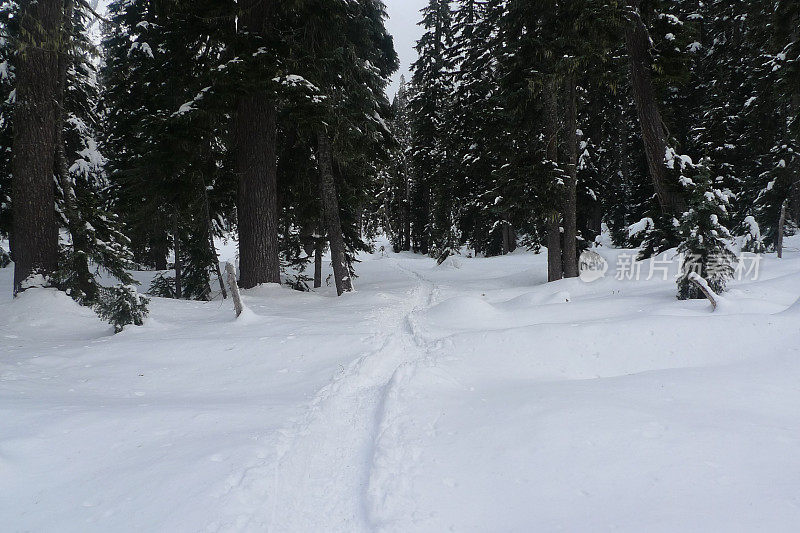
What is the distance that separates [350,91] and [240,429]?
9482 millimetres

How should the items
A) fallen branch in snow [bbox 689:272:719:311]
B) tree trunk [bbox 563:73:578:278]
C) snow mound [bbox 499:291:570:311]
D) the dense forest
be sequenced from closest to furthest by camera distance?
fallen branch in snow [bbox 689:272:719:311], the dense forest, snow mound [bbox 499:291:570:311], tree trunk [bbox 563:73:578:278]

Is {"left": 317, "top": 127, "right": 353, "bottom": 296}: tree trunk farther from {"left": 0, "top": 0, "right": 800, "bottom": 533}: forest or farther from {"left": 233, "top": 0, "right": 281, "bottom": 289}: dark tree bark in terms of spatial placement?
{"left": 233, "top": 0, "right": 281, "bottom": 289}: dark tree bark

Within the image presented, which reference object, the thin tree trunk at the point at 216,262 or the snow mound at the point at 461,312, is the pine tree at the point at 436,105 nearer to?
the thin tree trunk at the point at 216,262

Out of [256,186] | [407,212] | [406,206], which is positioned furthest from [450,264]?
→ [407,212]

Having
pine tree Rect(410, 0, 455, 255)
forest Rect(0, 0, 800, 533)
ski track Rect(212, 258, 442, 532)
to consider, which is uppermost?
pine tree Rect(410, 0, 455, 255)

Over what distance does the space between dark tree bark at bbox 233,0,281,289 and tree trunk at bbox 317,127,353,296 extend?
160 centimetres

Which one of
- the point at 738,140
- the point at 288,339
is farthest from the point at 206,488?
the point at 738,140

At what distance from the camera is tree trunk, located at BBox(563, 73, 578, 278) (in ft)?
40.3

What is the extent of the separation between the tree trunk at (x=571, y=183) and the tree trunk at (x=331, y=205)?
6.92 meters

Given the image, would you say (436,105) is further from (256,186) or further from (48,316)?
(48,316)

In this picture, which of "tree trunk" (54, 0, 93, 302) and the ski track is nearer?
the ski track

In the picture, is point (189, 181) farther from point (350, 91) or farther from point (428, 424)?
point (428, 424)

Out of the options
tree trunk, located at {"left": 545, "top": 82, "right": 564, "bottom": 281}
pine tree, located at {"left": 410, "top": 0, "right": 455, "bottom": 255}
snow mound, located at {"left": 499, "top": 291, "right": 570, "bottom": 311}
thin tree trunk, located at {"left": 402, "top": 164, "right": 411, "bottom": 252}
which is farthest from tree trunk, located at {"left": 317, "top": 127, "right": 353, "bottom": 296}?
thin tree trunk, located at {"left": 402, "top": 164, "right": 411, "bottom": 252}

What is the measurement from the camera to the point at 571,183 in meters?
12.5
